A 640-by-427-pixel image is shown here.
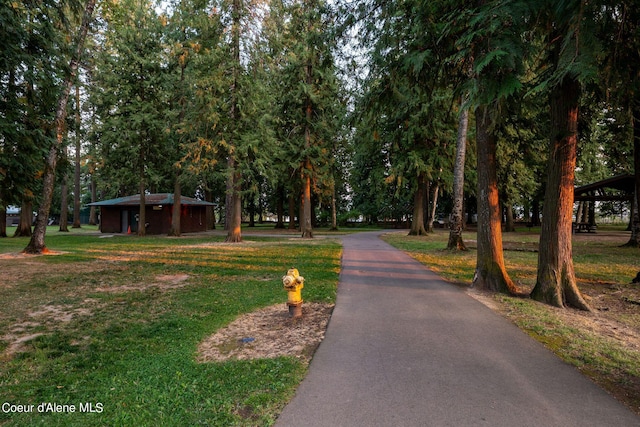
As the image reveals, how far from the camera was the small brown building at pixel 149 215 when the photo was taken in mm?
30547

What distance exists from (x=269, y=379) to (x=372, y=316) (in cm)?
261

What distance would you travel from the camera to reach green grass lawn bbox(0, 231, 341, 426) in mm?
2947

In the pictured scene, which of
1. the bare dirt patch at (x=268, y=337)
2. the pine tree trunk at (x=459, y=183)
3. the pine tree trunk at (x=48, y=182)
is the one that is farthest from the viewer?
the pine tree trunk at (x=459, y=183)

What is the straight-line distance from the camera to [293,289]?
5609mm

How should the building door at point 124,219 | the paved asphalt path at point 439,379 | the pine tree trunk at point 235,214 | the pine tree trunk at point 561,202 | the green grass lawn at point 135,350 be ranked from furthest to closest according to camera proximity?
1. the building door at point 124,219
2. the pine tree trunk at point 235,214
3. the pine tree trunk at point 561,202
4. the green grass lawn at point 135,350
5. the paved asphalt path at point 439,379

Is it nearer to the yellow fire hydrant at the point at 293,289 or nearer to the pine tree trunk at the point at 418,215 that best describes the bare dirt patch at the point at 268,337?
the yellow fire hydrant at the point at 293,289

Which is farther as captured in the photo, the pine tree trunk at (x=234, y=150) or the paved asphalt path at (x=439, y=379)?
the pine tree trunk at (x=234, y=150)

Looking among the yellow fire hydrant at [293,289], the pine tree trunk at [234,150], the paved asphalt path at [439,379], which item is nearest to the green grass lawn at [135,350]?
the paved asphalt path at [439,379]

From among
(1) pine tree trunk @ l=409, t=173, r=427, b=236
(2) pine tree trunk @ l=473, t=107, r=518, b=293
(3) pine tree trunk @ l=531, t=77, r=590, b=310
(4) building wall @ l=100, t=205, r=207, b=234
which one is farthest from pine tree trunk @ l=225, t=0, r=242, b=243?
(3) pine tree trunk @ l=531, t=77, r=590, b=310

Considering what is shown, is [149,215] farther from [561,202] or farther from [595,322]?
[595,322]

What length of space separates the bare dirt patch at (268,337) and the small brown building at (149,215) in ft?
88.8

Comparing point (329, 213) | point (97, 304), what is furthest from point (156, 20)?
point (329, 213)

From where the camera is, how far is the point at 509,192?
27094 mm

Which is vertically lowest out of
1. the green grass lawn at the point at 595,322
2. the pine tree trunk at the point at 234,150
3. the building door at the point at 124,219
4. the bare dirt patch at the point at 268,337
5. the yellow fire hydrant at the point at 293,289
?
the bare dirt patch at the point at 268,337
